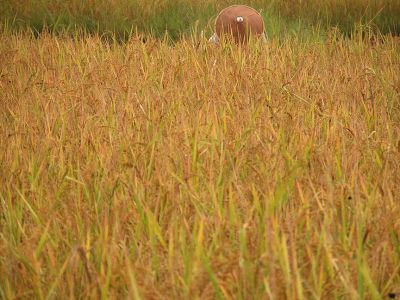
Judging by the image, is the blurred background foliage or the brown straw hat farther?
the blurred background foliage

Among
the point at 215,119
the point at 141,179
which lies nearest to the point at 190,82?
the point at 215,119

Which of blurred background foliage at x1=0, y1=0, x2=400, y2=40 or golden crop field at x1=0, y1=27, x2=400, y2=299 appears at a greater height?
golden crop field at x1=0, y1=27, x2=400, y2=299

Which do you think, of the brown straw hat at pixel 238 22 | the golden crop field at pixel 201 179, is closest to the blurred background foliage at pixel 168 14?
the brown straw hat at pixel 238 22

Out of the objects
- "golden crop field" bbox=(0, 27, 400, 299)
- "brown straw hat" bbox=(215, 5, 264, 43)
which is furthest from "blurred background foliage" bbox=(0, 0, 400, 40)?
"golden crop field" bbox=(0, 27, 400, 299)

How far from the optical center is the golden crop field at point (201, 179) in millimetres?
1364

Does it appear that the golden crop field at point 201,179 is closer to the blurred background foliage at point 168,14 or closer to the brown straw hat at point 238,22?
the brown straw hat at point 238,22

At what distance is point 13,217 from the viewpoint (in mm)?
1706

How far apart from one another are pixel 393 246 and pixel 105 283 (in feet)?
2.08

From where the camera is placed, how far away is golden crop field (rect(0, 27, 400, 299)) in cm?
136

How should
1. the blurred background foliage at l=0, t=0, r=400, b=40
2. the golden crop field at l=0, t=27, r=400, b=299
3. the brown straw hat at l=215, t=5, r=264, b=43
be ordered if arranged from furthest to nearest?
the blurred background foliage at l=0, t=0, r=400, b=40
the brown straw hat at l=215, t=5, r=264, b=43
the golden crop field at l=0, t=27, r=400, b=299

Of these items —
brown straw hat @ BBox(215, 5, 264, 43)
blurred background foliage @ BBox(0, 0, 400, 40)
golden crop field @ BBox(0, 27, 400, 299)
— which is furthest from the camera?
blurred background foliage @ BBox(0, 0, 400, 40)

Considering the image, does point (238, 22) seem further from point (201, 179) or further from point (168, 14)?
point (201, 179)

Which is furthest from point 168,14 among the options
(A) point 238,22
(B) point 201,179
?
(B) point 201,179

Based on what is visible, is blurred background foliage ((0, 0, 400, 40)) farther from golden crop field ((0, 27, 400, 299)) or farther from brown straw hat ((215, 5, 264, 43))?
golden crop field ((0, 27, 400, 299))
